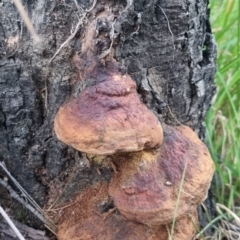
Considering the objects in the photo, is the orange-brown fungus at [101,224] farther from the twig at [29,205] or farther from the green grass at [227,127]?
the green grass at [227,127]

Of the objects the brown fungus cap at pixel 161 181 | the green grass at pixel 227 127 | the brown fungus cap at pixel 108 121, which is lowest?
the green grass at pixel 227 127

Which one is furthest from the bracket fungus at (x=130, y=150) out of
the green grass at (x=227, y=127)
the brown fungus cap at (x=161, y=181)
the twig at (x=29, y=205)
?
the green grass at (x=227, y=127)

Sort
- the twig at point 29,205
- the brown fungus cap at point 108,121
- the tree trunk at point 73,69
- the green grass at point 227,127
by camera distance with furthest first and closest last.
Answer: the green grass at point 227,127
the twig at point 29,205
the tree trunk at point 73,69
the brown fungus cap at point 108,121

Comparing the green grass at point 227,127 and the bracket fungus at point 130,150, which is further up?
the bracket fungus at point 130,150

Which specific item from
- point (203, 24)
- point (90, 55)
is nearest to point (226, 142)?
point (203, 24)

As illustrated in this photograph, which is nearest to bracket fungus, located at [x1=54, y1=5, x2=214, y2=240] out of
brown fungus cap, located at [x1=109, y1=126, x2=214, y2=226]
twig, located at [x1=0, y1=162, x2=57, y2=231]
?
brown fungus cap, located at [x1=109, y1=126, x2=214, y2=226]

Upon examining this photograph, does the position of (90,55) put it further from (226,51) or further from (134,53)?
(226,51)

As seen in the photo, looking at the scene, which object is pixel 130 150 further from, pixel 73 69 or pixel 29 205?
pixel 29 205
